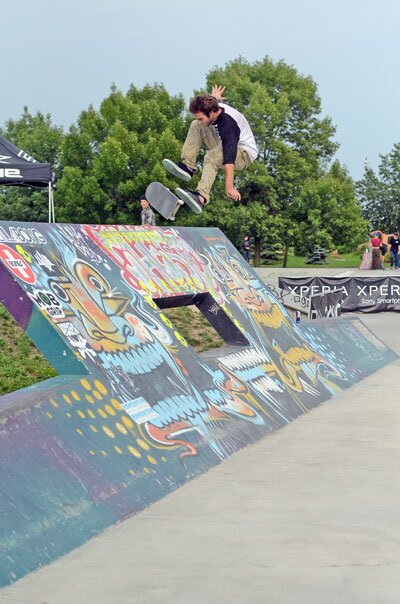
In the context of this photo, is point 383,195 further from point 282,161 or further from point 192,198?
point 192,198

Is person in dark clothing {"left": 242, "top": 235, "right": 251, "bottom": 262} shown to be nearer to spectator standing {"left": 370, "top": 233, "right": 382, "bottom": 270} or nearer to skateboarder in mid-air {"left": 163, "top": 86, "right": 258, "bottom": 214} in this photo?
spectator standing {"left": 370, "top": 233, "right": 382, "bottom": 270}

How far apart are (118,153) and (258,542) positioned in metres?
43.9

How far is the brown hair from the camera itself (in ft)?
33.6

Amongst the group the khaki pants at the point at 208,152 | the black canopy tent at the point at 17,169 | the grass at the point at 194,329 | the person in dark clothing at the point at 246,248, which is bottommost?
the person in dark clothing at the point at 246,248

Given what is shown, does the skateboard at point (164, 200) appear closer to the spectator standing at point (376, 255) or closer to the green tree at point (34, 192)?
the spectator standing at point (376, 255)

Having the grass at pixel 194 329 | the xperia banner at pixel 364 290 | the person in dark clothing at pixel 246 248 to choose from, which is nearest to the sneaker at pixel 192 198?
the grass at pixel 194 329

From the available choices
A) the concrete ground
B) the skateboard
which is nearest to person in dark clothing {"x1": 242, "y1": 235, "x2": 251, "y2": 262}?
the skateboard

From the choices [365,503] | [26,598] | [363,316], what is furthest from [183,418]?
[363,316]

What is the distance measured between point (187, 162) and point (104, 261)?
2.10m

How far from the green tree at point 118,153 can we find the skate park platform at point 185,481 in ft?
124

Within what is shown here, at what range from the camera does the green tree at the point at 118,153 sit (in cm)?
4888

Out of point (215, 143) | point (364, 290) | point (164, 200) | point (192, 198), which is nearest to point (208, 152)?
point (215, 143)

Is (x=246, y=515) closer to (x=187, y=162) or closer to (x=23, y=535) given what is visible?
(x=23, y=535)

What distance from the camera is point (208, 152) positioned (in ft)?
36.4
